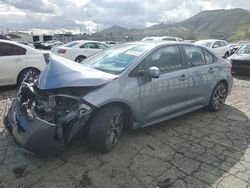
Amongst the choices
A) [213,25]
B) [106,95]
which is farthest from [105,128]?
[213,25]

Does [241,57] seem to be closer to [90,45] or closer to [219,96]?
[219,96]

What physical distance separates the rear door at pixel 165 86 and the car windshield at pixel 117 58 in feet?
0.74

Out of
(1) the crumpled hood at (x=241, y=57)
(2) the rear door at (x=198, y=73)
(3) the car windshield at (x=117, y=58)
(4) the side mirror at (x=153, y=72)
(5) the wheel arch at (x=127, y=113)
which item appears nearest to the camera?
(5) the wheel arch at (x=127, y=113)

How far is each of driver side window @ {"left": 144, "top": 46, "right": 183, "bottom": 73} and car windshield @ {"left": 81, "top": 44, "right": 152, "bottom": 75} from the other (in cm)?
16

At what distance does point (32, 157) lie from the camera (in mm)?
3648

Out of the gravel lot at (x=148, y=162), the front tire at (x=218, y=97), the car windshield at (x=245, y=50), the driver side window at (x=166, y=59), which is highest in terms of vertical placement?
the driver side window at (x=166, y=59)

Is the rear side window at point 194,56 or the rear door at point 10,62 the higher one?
the rear side window at point 194,56

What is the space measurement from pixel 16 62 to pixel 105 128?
482 cm

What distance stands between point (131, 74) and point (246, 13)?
18265 cm

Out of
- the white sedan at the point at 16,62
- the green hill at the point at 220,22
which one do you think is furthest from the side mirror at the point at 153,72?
the green hill at the point at 220,22

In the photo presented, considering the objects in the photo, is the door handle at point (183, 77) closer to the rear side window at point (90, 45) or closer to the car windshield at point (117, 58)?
the car windshield at point (117, 58)

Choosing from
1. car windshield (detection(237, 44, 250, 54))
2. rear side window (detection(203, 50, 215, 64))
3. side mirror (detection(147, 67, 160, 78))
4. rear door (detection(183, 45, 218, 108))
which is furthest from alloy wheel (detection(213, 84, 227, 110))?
car windshield (detection(237, 44, 250, 54))

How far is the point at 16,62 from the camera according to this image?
7.33 m

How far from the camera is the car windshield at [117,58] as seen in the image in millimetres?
4121
